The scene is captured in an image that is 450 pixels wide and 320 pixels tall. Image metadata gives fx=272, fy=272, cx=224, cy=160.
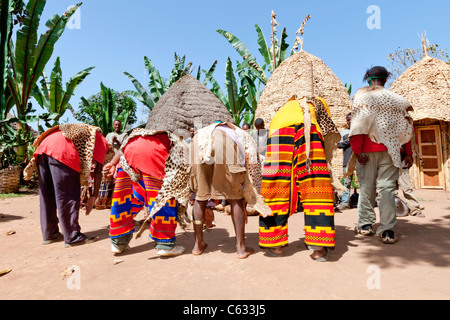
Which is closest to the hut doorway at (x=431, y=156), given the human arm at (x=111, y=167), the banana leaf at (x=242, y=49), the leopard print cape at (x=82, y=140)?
the banana leaf at (x=242, y=49)

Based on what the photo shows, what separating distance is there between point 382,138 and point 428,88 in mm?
Answer: 7838

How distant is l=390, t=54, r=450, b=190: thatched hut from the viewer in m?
8.69

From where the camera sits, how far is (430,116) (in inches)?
336

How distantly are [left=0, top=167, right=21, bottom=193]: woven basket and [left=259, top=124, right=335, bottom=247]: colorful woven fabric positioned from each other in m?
9.58

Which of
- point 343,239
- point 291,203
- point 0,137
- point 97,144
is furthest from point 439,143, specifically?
point 0,137

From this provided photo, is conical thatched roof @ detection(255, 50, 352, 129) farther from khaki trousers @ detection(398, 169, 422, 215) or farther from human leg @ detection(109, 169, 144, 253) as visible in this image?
human leg @ detection(109, 169, 144, 253)

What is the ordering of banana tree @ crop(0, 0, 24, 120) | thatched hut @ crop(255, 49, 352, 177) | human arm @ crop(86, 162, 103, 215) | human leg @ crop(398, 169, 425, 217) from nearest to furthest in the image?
human arm @ crop(86, 162, 103, 215), human leg @ crop(398, 169, 425, 217), banana tree @ crop(0, 0, 24, 120), thatched hut @ crop(255, 49, 352, 177)

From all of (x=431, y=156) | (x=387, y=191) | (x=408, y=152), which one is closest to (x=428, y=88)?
(x=431, y=156)

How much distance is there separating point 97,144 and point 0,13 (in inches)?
331

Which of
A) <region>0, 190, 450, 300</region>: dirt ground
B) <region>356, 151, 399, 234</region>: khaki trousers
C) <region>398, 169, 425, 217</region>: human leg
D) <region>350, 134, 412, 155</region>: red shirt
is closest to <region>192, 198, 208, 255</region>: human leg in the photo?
<region>0, 190, 450, 300</region>: dirt ground

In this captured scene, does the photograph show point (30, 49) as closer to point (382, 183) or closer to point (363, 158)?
point (363, 158)

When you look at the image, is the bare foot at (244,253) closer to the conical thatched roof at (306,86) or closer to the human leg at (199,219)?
the human leg at (199,219)

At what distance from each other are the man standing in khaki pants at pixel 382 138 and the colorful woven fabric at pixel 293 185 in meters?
0.82

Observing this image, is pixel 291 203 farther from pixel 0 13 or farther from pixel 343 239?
pixel 0 13
